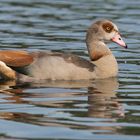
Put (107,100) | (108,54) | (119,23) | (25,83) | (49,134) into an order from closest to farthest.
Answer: (49,134)
(107,100)
(25,83)
(108,54)
(119,23)

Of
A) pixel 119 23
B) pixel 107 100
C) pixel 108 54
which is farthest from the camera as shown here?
pixel 119 23

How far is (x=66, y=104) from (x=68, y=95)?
0.95 m

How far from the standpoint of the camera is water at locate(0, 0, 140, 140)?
1022 centimetres

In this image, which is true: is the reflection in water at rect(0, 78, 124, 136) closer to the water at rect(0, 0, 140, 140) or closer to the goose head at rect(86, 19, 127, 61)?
the water at rect(0, 0, 140, 140)

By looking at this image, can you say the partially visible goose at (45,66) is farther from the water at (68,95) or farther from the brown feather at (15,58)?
the water at (68,95)

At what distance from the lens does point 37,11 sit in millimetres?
27281

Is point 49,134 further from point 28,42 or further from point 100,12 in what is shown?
point 100,12

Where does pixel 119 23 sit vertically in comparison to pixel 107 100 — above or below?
above

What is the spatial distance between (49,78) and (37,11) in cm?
1247

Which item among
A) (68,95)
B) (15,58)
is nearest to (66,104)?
(68,95)

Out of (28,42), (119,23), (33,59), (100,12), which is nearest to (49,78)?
(33,59)

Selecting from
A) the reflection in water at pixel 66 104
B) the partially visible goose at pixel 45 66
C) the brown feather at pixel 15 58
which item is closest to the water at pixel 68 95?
the reflection in water at pixel 66 104

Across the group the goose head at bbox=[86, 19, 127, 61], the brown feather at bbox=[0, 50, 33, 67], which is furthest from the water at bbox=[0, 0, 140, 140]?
the goose head at bbox=[86, 19, 127, 61]

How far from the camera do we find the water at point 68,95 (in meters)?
10.2
